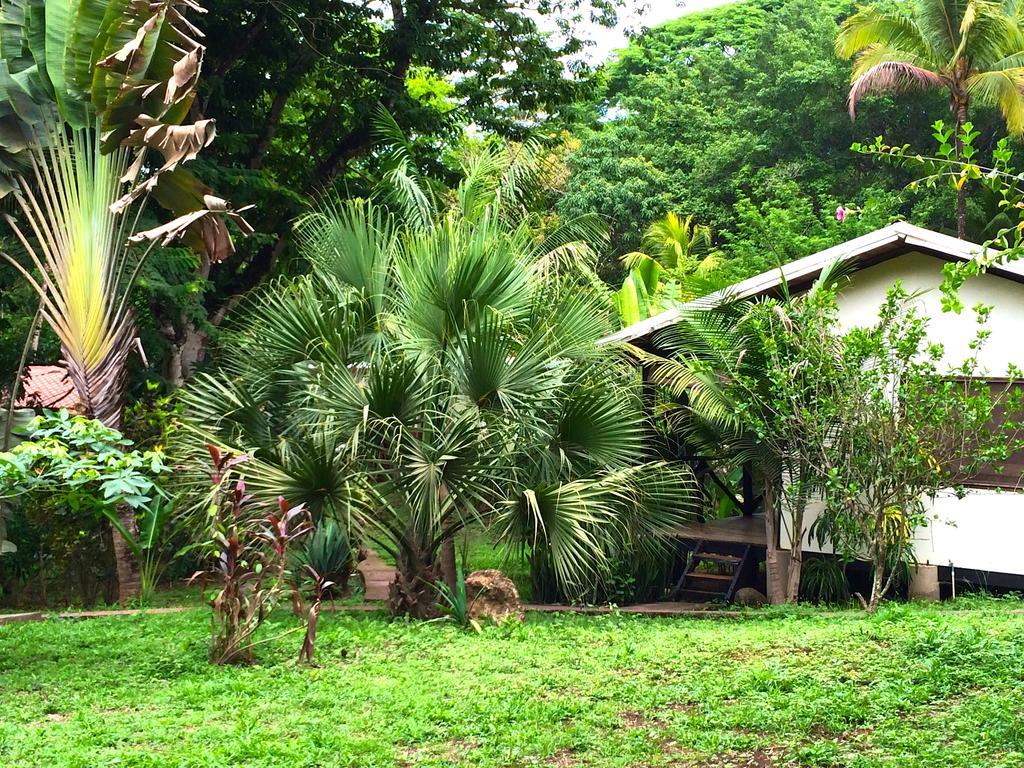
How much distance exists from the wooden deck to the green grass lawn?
4.20 m

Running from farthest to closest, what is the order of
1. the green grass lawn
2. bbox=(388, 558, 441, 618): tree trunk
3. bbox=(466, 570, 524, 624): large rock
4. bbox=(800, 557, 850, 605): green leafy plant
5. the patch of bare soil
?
bbox=(800, 557, 850, 605): green leafy plant
bbox=(388, 558, 441, 618): tree trunk
bbox=(466, 570, 524, 624): large rock
the patch of bare soil
the green grass lawn

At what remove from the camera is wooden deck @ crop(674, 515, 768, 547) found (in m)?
13.8

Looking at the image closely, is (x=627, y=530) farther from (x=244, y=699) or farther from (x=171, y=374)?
(x=171, y=374)

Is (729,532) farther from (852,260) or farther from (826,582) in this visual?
(852,260)

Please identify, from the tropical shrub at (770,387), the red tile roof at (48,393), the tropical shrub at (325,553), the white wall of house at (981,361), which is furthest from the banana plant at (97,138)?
the white wall of house at (981,361)

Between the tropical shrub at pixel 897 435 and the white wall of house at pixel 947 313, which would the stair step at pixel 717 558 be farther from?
the white wall of house at pixel 947 313

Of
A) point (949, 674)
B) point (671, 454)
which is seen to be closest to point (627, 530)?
point (671, 454)

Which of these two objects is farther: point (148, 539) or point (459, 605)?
point (148, 539)

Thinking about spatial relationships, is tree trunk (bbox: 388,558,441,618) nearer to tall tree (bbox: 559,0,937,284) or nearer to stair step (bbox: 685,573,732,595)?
stair step (bbox: 685,573,732,595)

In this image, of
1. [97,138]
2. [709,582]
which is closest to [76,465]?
[97,138]

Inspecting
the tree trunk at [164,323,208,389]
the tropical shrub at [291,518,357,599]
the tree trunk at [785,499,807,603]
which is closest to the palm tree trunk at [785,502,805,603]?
the tree trunk at [785,499,807,603]

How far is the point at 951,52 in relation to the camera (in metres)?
25.1

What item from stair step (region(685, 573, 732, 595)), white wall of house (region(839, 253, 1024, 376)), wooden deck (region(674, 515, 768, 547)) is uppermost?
white wall of house (region(839, 253, 1024, 376))

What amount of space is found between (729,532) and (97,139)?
9506 mm
